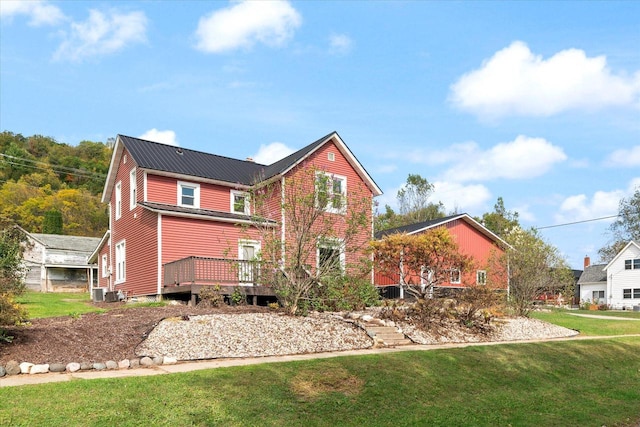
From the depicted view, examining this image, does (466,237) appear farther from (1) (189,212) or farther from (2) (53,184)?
(2) (53,184)

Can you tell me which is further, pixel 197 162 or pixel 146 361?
pixel 197 162

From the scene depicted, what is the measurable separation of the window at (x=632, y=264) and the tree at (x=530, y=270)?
29.9m

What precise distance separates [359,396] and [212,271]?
432 inches

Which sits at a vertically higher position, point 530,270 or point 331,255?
point 331,255

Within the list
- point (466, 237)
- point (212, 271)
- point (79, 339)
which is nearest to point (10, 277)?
point (212, 271)

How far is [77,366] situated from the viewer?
9367mm

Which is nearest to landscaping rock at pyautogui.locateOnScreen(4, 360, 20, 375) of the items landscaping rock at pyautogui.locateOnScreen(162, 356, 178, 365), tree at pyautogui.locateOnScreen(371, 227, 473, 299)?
landscaping rock at pyautogui.locateOnScreen(162, 356, 178, 365)

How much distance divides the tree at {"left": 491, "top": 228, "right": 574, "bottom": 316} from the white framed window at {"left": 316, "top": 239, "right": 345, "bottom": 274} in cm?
958

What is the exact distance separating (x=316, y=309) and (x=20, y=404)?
34.1ft

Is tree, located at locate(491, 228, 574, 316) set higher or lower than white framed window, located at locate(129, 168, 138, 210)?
lower

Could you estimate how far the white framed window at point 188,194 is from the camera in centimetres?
2330

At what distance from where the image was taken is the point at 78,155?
2667 inches

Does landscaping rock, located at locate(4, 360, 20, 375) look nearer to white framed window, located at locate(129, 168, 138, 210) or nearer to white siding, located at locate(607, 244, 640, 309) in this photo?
white framed window, located at locate(129, 168, 138, 210)

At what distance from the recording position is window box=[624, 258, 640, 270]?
158 ft
